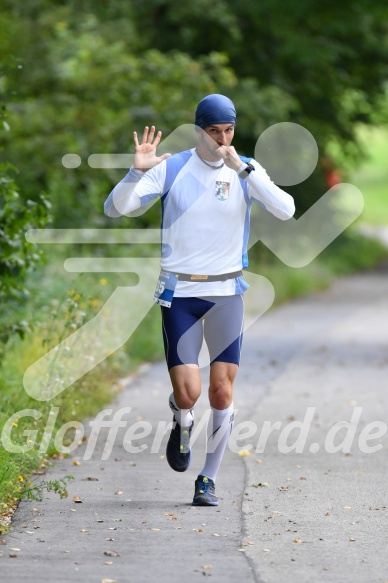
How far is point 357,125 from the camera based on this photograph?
107 ft

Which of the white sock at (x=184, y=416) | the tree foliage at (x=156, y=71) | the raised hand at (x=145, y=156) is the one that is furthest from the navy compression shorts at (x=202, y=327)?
the tree foliage at (x=156, y=71)

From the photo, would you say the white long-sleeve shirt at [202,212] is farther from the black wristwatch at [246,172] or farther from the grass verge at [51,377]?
the grass verge at [51,377]

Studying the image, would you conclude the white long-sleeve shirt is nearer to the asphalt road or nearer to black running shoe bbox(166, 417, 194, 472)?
black running shoe bbox(166, 417, 194, 472)

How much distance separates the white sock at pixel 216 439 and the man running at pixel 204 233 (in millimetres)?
11

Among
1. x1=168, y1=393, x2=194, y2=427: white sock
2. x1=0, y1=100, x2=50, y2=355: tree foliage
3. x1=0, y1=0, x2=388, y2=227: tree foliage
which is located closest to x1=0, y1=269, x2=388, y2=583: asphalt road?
x1=168, y1=393, x2=194, y2=427: white sock

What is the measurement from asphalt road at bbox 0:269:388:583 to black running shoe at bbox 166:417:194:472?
0.68 feet

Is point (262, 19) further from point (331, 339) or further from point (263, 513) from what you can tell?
point (263, 513)

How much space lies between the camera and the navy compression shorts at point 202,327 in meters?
7.16

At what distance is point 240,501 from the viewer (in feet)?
24.1

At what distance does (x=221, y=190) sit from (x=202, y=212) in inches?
6.2

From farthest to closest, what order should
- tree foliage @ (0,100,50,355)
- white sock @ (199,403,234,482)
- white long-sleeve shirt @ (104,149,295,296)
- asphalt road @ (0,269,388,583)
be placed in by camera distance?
1. tree foliage @ (0,100,50,355)
2. white sock @ (199,403,234,482)
3. white long-sleeve shirt @ (104,149,295,296)
4. asphalt road @ (0,269,388,583)

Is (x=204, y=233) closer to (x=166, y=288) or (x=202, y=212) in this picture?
(x=202, y=212)

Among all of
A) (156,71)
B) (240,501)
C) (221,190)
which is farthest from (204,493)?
(156,71)

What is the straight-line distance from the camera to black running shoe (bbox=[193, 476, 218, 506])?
717 cm
